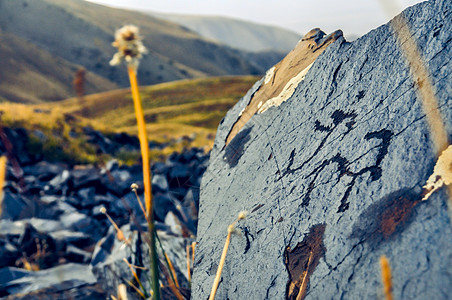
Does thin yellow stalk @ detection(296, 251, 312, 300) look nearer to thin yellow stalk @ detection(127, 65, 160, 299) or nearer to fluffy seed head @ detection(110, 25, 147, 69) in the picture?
Answer: thin yellow stalk @ detection(127, 65, 160, 299)

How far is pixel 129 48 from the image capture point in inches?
44.4

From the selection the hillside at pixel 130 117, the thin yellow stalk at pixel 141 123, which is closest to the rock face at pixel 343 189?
the thin yellow stalk at pixel 141 123

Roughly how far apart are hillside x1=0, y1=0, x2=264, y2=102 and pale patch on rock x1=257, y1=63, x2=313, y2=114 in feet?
213

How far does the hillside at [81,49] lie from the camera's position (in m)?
81.8

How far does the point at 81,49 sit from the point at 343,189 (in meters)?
117

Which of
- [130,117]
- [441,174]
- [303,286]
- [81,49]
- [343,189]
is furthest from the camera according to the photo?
[81,49]

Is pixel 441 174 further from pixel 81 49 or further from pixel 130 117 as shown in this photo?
pixel 81 49

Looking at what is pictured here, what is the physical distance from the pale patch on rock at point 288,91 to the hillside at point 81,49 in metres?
65.0

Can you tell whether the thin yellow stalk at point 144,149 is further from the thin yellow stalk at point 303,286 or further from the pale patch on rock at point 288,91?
the pale patch on rock at point 288,91

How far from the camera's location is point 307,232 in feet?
7.15

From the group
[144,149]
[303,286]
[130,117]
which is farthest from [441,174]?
[130,117]

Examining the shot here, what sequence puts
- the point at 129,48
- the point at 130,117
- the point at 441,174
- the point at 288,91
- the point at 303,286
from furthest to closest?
1. the point at 130,117
2. the point at 288,91
3. the point at 303,286
4. the point at 441,174
5. the point at 129,48

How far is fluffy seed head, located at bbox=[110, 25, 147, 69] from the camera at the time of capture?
1.12 metres

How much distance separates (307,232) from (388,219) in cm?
48
